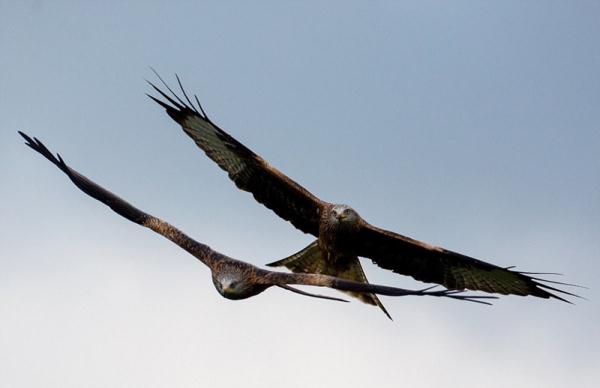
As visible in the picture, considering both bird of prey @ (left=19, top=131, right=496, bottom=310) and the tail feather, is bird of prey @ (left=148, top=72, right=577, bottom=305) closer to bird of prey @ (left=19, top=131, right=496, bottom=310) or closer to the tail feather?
the tail feather

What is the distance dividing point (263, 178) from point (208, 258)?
2.64 meters

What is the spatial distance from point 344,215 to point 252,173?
121 cm

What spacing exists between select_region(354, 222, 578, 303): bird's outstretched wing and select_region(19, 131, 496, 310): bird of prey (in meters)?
2.59

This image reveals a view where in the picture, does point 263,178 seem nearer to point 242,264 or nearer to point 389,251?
point 389,251

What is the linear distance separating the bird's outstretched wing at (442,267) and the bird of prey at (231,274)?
2.59 meters

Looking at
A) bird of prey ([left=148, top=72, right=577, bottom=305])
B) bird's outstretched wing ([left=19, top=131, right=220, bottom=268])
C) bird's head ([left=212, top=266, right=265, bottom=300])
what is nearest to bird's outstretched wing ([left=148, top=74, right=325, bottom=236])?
bird of prey ([left=148, top=72, right=577, bottom=305])

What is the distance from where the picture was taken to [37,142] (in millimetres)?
9406

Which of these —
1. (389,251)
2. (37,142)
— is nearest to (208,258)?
(37,142)

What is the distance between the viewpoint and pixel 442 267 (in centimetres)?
1116

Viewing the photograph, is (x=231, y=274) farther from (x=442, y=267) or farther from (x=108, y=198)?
(x=442, y=267)

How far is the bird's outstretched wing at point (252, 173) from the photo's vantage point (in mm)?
10773

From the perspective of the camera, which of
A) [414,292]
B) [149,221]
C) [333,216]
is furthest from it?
[333,216]

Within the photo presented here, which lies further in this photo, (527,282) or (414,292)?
(527,282)

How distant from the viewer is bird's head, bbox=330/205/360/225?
10.5m
